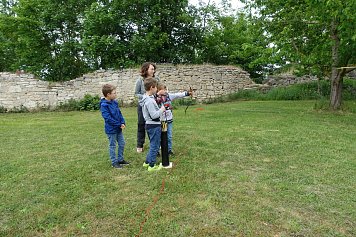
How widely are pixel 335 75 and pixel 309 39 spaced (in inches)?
61.2

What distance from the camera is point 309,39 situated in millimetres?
9992

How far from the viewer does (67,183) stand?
3.72 metres

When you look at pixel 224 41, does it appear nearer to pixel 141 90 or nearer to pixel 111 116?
pixel 141 90

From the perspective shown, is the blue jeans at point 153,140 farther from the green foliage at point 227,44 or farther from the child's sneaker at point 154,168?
the green foliage at point 227,44

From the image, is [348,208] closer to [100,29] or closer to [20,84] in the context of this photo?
[20,84]

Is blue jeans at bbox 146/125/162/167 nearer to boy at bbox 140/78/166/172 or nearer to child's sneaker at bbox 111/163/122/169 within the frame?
boy at bbox 140/78/166/172

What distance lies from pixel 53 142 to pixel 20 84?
880cm

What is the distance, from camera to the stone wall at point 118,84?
43.6ft

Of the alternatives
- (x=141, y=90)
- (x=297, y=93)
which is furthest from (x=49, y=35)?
(x=141, y=90)

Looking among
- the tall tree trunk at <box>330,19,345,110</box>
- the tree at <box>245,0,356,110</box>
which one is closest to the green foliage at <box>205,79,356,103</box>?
the tree at <box>245,0,356,110</box>

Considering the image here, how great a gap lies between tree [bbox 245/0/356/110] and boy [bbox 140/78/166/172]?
650 centimetres

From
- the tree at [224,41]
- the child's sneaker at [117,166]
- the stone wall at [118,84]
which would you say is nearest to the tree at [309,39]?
the stone wall at [118,84]

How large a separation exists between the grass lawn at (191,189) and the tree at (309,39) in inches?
154

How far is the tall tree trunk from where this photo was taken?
355 inches
